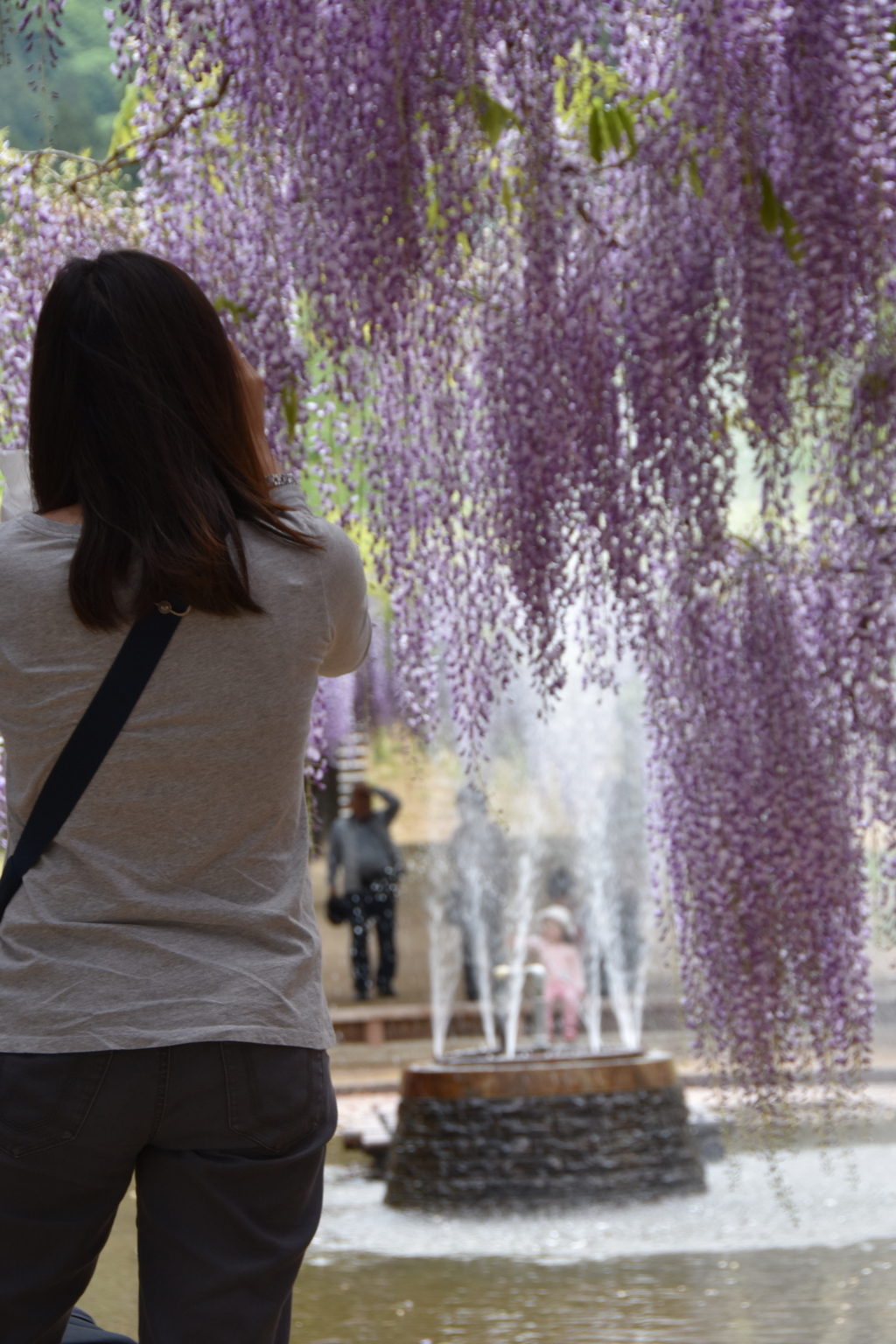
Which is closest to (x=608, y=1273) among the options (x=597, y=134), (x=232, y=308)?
(x=232, y=308)

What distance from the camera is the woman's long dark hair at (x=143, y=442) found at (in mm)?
1246

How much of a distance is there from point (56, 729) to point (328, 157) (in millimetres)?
1618

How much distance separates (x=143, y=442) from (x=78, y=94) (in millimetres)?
3119

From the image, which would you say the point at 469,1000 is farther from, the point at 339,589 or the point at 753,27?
the point at 339,589

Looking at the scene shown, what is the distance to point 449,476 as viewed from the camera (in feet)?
9.63

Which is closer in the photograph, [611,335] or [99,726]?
[99,726]

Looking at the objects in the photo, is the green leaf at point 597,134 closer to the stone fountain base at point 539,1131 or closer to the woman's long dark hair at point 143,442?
the woman's long dark hair at point 143,442

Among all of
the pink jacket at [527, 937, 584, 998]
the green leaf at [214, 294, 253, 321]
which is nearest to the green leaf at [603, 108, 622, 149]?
the green leaf at [214, 294, 253, 321]

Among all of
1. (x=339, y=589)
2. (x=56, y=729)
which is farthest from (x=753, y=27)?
(x=56, y=729)

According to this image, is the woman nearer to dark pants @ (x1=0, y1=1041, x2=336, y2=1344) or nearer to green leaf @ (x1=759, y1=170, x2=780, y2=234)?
dark pants @ (x1=0, y1=1041, x2=336, y2=1344)

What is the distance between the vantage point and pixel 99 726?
1.24m

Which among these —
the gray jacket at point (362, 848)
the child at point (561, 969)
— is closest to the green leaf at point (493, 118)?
the child at point (561, 969)

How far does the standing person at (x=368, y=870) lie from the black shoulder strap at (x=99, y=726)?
336 inches

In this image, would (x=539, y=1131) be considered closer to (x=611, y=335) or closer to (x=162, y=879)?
(x=611, y=335)
